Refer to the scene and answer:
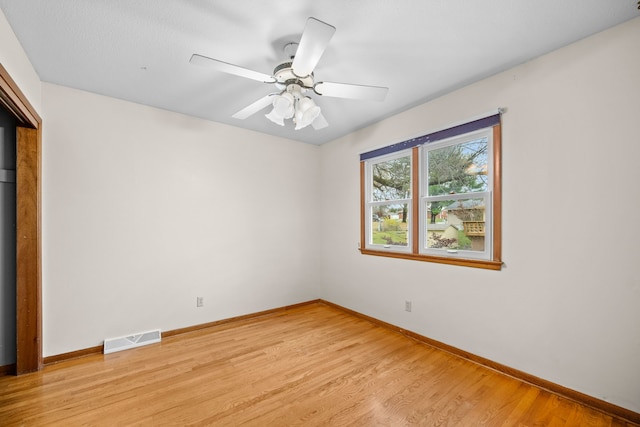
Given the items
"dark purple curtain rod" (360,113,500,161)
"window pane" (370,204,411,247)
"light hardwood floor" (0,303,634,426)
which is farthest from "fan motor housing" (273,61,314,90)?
"light hardwood floor" (0,303,634,426)

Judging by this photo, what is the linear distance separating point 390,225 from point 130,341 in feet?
10.3

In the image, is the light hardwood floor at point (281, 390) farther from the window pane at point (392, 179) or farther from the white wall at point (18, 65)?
the white wall at point (18, 65)

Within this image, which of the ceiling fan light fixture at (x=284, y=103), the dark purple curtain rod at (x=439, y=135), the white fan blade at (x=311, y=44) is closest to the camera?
the white fan blade at (x=311, y=44)

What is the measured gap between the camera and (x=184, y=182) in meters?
3.27

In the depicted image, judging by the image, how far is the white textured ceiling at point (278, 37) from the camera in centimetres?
167

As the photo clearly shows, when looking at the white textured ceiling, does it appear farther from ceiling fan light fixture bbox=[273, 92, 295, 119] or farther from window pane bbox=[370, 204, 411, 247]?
window pane bbox=[370, 204, 411, 247]

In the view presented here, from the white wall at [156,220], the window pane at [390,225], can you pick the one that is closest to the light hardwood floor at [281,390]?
the white wall at [156,220]

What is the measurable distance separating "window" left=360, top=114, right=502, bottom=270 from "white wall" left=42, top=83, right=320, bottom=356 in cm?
129

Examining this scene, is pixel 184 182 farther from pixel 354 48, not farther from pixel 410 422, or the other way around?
pixel 410 422

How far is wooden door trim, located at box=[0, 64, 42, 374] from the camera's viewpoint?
2.29 metres

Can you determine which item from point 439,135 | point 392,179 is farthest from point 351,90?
point 392,179

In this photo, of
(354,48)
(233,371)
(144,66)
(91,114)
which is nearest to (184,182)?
(91,114)

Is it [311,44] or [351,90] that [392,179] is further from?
[311,44]

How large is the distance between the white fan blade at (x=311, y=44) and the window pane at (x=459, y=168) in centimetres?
178
